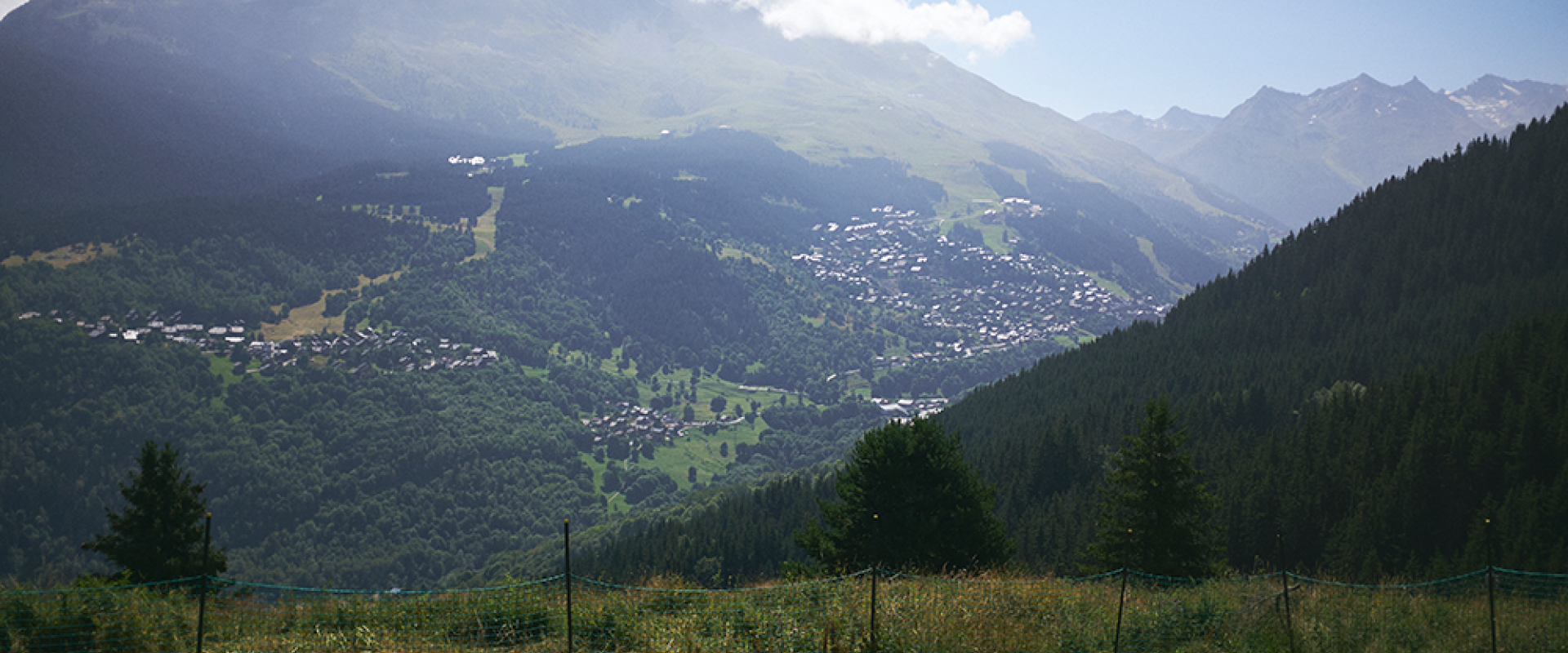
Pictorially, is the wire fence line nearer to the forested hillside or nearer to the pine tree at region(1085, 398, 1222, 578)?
the forested hillside

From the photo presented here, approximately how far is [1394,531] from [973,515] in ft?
173

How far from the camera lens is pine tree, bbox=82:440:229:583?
3200 cm

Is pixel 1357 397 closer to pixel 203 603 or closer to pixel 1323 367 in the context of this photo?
pixel 1323 367

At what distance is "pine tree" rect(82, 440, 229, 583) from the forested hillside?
2376 cm

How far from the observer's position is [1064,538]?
237 feet

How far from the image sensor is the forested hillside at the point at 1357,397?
198ft

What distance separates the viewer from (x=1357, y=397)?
8656cm

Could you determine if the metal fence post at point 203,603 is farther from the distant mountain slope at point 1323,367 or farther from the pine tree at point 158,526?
the distant mountain slope at point 1323,367

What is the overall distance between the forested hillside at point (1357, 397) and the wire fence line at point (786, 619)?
25.2 feet

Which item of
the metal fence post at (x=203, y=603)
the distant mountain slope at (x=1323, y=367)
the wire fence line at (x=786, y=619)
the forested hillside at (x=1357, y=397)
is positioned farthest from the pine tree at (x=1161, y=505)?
the distant mountain slope at (x=1323, y=367)

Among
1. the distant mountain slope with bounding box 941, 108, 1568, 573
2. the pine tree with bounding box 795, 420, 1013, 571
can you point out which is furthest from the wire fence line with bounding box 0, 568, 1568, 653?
the distant mountain slope with bounding box 941, 108, 1568, 573

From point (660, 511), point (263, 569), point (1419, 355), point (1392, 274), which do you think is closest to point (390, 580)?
point (263, 569)

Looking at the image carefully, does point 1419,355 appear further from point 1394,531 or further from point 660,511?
point 660,511

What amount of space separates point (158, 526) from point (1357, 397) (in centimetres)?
10760
